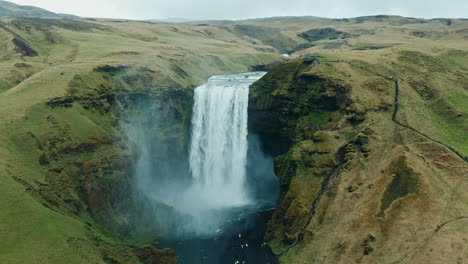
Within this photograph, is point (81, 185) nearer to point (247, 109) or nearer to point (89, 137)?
point (89, 137)

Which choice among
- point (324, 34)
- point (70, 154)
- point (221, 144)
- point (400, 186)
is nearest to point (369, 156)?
point (400, 186)

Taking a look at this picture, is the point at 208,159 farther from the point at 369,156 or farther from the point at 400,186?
the point at 400,186

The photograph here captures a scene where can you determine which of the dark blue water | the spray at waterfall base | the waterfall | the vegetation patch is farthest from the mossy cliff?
the vegetation patch

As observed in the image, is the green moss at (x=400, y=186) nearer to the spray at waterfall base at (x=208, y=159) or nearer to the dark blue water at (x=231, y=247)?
the dark blue water at (x=231, y=247)

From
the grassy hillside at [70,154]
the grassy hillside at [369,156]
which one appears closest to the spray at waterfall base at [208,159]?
the grassy hillside at [369,156]

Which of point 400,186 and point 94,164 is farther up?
point 400,186

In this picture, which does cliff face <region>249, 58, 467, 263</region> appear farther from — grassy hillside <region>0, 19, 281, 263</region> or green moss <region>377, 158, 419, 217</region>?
grassy hillside <region>0, 19, 281, 263</region>
